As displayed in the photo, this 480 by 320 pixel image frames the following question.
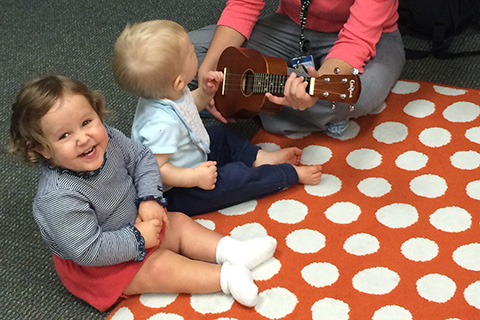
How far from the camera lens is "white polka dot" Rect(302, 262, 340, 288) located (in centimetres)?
133

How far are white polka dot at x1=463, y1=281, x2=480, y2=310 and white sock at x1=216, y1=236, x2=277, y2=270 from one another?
0.42 m

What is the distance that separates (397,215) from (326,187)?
8.1 inches

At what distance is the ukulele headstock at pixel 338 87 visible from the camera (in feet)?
4.69

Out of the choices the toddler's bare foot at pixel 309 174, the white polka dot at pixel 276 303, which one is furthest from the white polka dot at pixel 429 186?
the white polka dot at pixel 276 303

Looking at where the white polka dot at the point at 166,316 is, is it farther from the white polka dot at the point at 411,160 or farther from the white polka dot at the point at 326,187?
the white polka dot at the point at 411,160

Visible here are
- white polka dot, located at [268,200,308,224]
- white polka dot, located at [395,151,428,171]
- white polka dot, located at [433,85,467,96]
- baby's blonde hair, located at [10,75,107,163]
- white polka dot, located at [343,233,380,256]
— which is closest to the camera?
baby's blonde hair, located at [10,75,107,163]

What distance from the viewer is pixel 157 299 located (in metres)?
1.34

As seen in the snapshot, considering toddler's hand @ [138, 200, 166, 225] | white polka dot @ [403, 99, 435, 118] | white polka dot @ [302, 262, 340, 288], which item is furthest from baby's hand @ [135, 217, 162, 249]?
white polka dot @ [403, 99, 435, 118]

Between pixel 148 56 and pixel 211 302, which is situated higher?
pixel 148 56

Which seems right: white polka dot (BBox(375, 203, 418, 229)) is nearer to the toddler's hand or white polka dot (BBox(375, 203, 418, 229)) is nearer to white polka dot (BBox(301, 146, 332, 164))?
white polka dot (BBox(301, 146, 332, 164))

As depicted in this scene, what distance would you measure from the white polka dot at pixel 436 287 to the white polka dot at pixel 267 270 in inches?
12.4

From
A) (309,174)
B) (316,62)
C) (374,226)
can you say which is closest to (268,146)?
(309,174)

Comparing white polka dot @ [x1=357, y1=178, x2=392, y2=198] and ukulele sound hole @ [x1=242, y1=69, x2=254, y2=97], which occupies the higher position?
ukulele sound hole @ [x1=242, y1=69, x2=254, y2=97]

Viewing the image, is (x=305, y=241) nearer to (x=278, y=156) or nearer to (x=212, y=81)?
(x=278, y=156)
